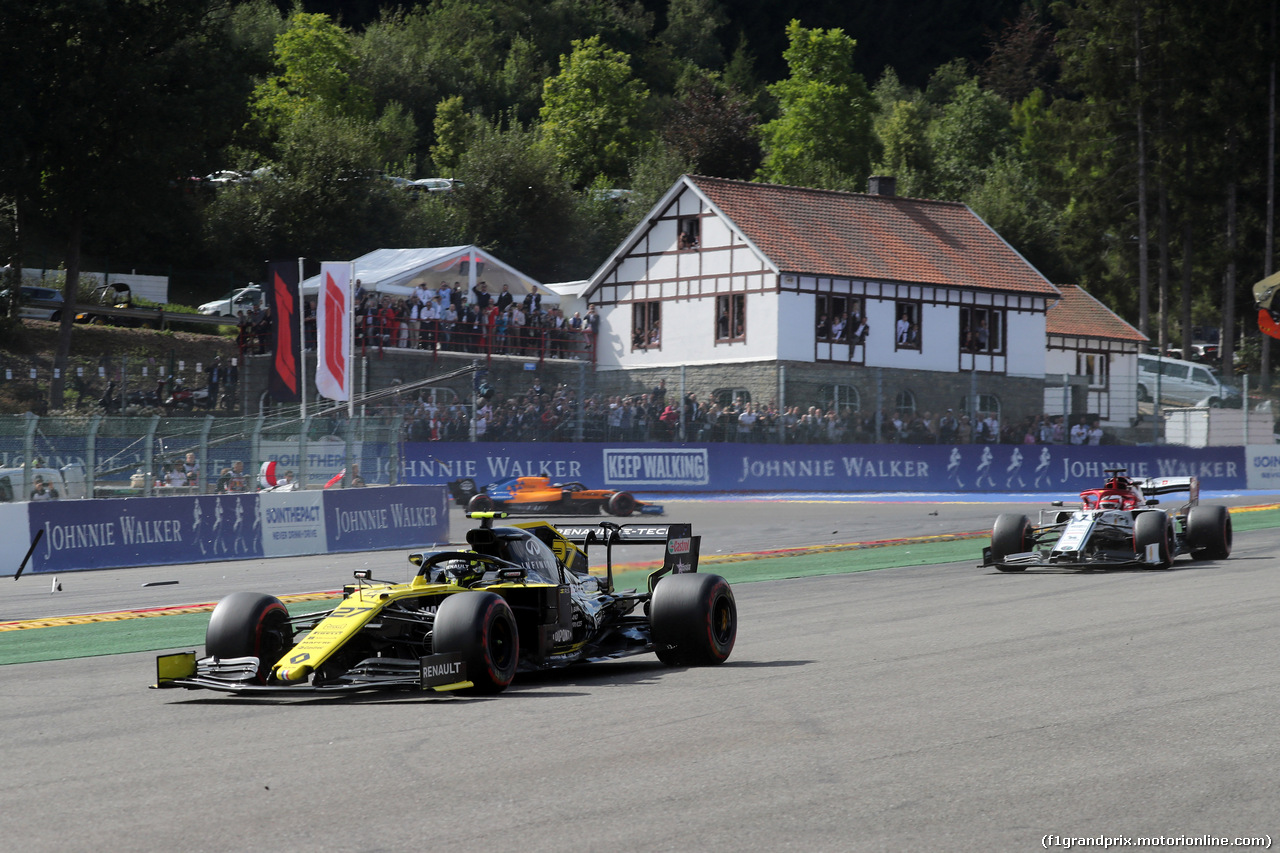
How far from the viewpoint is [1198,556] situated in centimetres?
1931

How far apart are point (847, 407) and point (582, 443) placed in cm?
716

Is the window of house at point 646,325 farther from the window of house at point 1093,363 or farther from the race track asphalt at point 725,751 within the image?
the race track asphalt at point 725,751

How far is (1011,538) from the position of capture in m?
18.5

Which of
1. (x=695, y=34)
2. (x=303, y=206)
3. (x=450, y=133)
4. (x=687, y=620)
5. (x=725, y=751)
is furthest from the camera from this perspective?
(x=695, y=34)

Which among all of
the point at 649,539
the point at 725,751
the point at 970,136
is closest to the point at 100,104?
the point at 649,539

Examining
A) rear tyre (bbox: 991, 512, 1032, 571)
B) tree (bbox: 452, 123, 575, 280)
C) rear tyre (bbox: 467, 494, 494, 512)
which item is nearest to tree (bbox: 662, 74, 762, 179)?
tree (bbox: 452, 123, 575, 280)

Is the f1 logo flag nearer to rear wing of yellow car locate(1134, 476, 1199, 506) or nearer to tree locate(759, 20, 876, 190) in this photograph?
rear wing of yellow car locate(1134, 476, 1199, 506)

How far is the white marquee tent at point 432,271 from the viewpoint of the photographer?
46125mm

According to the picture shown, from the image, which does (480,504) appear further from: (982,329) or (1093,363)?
(1093,363)

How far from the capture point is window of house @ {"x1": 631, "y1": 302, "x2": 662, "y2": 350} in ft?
163

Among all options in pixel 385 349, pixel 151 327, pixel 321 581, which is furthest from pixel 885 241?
pixel 321 581

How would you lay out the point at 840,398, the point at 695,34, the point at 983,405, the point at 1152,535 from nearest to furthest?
the point at 1152,535 < the point at 840,398 < the point at 983,405 < the point at 695,34

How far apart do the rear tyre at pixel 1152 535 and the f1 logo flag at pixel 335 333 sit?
1638 centimetres

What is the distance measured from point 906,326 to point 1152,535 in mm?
31717
